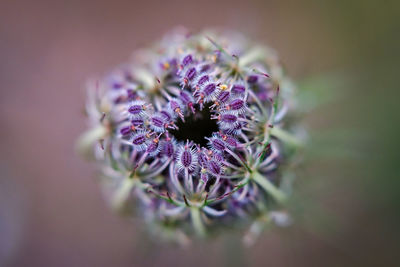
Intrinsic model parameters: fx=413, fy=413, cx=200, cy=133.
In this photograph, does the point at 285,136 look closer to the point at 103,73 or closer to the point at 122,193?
the point at 122,193

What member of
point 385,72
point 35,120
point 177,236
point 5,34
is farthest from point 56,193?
point 385,72

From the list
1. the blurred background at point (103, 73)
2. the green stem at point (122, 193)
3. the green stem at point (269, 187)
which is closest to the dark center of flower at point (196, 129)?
the green stem at point (269, 187)

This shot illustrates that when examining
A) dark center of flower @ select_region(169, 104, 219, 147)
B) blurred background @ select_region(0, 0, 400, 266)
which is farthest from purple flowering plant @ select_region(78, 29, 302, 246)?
blurred background @ select_region(0, 0, 400, 266)

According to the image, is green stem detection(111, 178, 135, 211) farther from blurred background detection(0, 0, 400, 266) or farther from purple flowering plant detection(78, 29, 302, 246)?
blurred background detection(0, 0, 400, 266)

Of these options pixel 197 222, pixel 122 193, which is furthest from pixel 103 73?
pixel 197 222

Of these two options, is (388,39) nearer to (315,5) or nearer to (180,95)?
(315,5)
